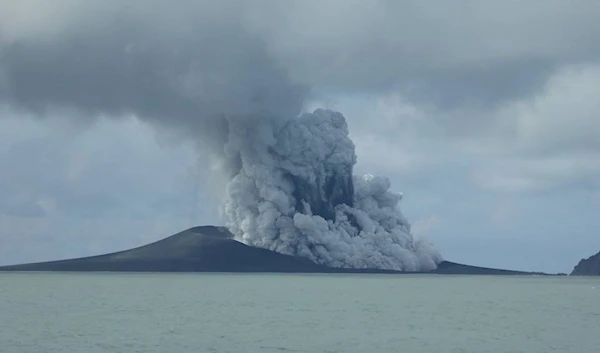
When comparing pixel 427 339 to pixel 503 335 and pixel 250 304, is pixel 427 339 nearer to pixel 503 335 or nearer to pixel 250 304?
pixel 503 335

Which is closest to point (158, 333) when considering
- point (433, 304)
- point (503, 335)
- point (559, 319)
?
point (503, 335)

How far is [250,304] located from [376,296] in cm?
2823

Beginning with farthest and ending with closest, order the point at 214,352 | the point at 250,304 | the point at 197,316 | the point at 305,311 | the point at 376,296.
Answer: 1. the point at 376,296
2. the point at 250,304
3. the point at 305,311
4. the point at 197,316
5. the point at 214,352

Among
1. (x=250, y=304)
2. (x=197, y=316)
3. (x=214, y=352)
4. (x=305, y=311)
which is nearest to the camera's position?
(x=214, y=352)

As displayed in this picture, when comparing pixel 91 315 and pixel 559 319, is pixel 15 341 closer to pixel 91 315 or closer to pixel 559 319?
pixel 91 315

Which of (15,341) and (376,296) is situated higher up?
(376,296)

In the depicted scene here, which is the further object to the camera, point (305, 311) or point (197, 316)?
point (305, 311)

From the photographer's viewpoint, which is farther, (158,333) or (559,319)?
(559,319)

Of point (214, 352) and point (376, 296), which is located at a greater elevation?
point (376, 296)

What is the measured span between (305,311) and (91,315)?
857 inches

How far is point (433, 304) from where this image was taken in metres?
117

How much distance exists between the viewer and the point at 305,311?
99188 mm

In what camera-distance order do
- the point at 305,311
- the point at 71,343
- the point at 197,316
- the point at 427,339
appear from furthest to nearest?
1. the point at 305,311
2. the point at 197,316
3. the point at 427,339
4. the point at 71,343

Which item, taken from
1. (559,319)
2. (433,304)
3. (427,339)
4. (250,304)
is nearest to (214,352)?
(427,339)
